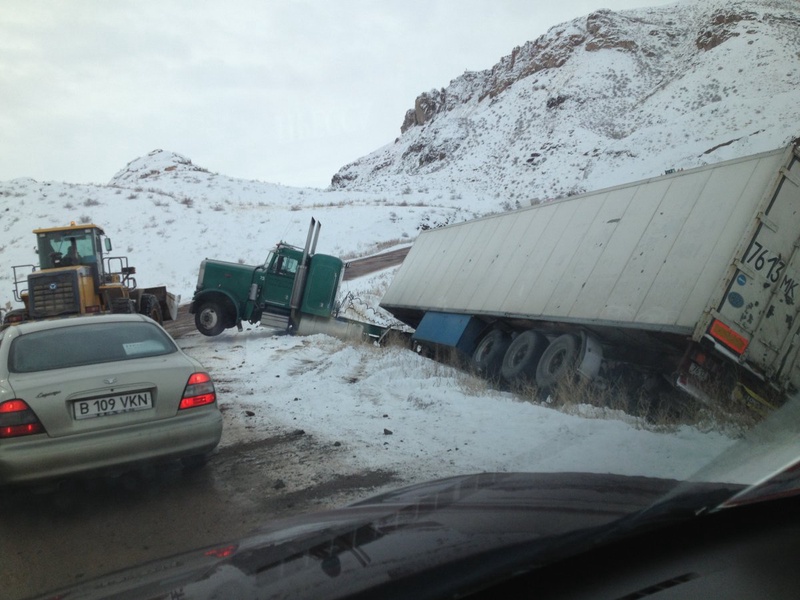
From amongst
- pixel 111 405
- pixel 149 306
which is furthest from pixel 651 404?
pixel 149 306

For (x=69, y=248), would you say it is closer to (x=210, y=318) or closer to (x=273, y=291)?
(x=210, y=318)

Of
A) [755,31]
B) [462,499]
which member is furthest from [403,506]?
[755,31]

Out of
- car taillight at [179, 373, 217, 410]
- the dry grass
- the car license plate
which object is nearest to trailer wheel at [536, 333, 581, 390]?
the dry grass

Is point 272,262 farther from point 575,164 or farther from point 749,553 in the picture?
point 575,164

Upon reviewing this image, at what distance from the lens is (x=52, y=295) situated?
49.4ft

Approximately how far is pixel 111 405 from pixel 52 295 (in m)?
11.8

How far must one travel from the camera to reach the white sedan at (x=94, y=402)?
465 centimetres

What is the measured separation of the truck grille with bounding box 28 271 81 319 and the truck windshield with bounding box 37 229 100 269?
4.25ft

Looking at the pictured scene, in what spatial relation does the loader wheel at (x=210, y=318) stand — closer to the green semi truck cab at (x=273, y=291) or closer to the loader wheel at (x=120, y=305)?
the green semi truck cab at (x=273, y=291)

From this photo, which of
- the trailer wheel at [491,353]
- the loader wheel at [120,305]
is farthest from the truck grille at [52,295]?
the trailer wheel at [491,353]

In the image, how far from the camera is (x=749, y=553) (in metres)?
2.09

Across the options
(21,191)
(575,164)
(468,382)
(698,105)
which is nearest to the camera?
(468,382)

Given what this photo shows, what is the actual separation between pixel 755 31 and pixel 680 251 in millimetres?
47043

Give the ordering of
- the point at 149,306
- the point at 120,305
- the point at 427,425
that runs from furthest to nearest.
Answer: the point at 149,306 → the point at 120,305 → the point at 427,425
